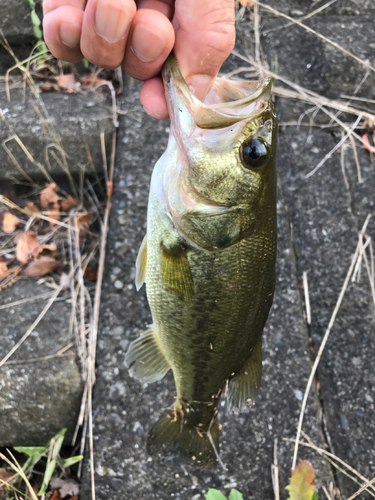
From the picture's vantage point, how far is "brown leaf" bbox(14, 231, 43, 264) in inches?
86.8

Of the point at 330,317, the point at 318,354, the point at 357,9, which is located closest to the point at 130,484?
the point at 318,354

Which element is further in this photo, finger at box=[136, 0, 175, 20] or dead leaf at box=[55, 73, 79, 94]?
dead leaf at box=[55, 73, 79, 94]

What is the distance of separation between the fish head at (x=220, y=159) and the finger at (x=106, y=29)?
0.58 ft

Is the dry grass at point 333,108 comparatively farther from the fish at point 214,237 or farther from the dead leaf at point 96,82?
the fish at point 214,237

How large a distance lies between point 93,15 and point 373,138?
2.11m

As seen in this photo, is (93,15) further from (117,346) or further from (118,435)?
(118,435)

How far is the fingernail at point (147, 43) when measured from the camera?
1112mm

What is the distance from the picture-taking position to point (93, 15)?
1077 mm

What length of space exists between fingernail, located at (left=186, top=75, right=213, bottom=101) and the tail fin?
1.31 meters

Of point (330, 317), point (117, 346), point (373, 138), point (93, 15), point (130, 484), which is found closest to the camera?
point (93, 15)

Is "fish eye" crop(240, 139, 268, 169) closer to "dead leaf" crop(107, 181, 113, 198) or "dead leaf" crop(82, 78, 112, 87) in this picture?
"dead leaf" crop(107, 181, 113, 198)

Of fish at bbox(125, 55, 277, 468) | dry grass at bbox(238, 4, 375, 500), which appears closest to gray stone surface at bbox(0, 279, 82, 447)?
fish at bbox(125, 55, 277, 468)

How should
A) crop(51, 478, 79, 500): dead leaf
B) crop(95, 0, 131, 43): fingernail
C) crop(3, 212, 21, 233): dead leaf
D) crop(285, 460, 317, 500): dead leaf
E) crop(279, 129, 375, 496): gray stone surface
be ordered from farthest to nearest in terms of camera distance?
crop(3, 212, 21, 233): dead leaf
crop(279, 129, 375, 496): gray stone surface
crop(51, 478, 79, 500): dead leaf
crop(285, 460, 317, 500): dead leaf
crop(95, 0, 131, 43): fingernail

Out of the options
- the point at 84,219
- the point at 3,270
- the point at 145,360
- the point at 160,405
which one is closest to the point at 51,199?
the point at 84,219
